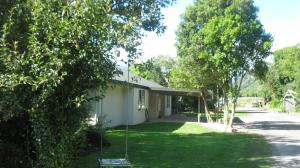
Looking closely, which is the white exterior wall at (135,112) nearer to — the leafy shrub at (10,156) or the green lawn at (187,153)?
the green lawn at (187,153)

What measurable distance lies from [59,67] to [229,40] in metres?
17.1

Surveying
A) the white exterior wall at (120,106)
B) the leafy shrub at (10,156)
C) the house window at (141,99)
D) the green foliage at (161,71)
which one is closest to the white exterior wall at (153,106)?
the house window at (141,99)

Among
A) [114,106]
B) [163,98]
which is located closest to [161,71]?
[163,98]

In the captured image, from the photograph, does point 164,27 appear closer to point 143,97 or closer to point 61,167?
point 61,167

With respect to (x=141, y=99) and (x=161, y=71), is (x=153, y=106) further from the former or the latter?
(x=161, y=71)

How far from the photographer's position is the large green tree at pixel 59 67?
7320 mm

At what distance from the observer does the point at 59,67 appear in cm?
720

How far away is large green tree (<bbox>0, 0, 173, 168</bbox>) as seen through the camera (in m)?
7.32

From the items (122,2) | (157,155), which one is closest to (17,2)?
(122,2)

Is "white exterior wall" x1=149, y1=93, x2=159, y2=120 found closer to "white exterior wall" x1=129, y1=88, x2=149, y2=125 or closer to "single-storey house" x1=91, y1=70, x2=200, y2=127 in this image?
"single-storey house" x1=91, y1=70, x2=200, y2=127

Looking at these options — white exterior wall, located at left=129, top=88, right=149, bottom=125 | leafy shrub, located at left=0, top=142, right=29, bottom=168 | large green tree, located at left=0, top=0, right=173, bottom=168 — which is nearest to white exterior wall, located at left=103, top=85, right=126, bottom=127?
white exterior wall, located at left=129, top=88, right=149, bottom=125

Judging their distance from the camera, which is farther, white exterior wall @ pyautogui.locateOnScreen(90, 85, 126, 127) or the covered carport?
the covered carport

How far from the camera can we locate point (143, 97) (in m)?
32.0

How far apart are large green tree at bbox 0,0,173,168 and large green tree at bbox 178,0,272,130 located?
16.2 metres
